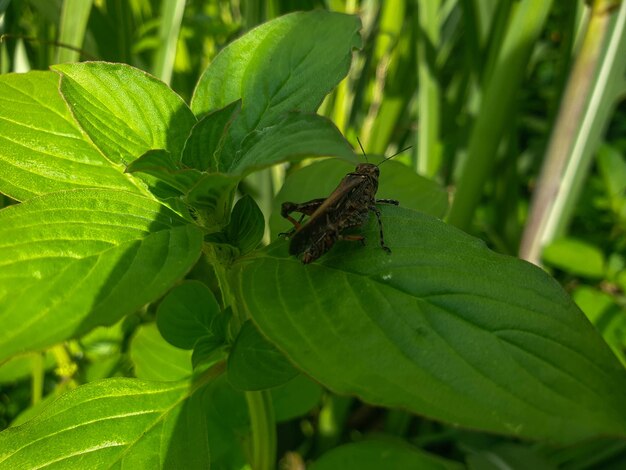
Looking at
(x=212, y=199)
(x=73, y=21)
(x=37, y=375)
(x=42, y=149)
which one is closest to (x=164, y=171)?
(x=212, y=199)

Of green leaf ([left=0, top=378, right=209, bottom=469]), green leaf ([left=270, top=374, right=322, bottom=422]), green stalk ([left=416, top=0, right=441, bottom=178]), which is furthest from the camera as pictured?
green stalk ([left=416, top=0, right=441, bottom=178])

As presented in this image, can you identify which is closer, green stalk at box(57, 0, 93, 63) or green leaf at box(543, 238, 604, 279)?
green stalk at box(57, 0, 93, 63)

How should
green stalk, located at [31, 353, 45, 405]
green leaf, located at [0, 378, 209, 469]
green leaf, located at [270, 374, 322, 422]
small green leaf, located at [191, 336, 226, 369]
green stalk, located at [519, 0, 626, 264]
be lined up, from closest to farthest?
1. green leaf, located at [0, 378, 209, 469]
2. small green leaf, located at [191, 336, 226, 369]
3. green leaf, located at [270, 374, 322, 422]
4. green stalk, located at [31, 353, 45, 405]
5. green stalk, located at [519, 0, 626, 264]

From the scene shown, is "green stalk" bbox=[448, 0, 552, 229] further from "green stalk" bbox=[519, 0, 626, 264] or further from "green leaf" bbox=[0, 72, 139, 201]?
"green leaf" bbox=[0, 72, 139, 201]

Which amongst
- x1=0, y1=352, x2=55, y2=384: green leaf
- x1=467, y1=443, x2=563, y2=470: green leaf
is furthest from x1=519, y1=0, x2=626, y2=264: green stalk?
x1=0, y1=352, x2=55, y2=384: green leaf

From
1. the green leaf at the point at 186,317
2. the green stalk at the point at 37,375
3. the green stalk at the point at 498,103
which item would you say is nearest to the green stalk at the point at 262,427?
the green leaf at the point at 186,317

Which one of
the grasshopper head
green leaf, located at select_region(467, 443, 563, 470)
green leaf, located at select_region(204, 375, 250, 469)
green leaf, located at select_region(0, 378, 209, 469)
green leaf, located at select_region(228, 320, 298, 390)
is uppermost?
the grasshopper head

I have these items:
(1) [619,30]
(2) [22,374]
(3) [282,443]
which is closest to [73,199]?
(2) [22,374]
